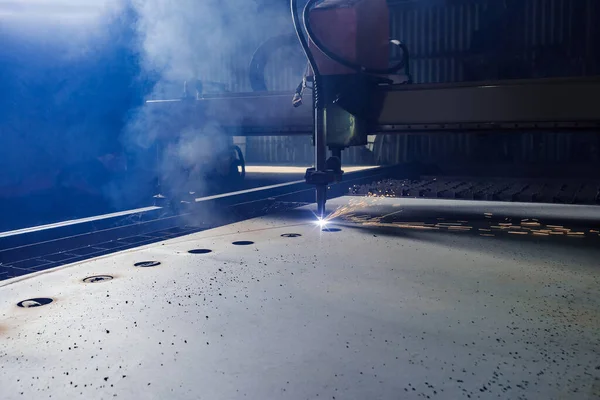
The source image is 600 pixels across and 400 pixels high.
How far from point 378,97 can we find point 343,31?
12.4 inches

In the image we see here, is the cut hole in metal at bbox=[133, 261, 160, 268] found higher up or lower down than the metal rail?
lower down

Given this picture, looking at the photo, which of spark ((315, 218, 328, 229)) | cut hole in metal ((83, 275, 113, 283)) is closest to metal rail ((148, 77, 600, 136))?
spark ((315, 218, 328, 229))

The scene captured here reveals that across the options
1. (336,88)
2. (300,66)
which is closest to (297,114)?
(336,88)

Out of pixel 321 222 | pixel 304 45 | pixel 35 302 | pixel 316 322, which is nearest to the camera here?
pixel 316 322

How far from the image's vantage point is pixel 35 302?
137cm

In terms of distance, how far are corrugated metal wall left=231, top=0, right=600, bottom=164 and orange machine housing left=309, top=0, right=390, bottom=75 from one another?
389cm

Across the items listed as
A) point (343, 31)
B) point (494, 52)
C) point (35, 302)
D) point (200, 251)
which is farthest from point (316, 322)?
point (494, 52)

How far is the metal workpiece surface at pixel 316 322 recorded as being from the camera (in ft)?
2.98

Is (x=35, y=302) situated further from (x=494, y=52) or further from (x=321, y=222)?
(x=494, y=52)

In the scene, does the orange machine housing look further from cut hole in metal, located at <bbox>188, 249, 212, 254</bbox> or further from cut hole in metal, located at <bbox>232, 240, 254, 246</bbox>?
cut hole in metal, located at <bbox>188, 249, 212, 254</bbox>

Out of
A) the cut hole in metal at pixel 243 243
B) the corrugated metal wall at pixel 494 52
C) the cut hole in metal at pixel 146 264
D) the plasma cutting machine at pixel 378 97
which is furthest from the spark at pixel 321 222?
the corrugated metal wall at pixel 494 52

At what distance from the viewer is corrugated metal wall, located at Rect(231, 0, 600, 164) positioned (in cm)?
545

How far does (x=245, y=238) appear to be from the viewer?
2.15m

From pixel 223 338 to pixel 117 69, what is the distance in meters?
3.84
